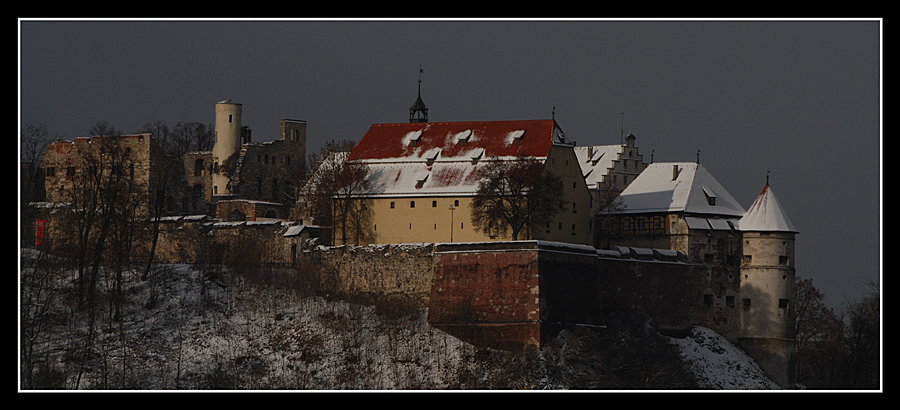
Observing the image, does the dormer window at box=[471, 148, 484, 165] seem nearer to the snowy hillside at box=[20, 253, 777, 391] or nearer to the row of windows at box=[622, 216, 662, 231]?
the row of windows at box=[622, 216, 662, 231]

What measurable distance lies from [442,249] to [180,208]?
19.1 metres

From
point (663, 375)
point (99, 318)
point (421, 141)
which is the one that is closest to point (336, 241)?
point (421, 141)

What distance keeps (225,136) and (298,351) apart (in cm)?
2445

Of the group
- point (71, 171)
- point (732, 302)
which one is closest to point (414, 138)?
point (732, 302)

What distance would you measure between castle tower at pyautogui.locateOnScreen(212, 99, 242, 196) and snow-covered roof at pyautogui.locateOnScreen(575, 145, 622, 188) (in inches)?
766

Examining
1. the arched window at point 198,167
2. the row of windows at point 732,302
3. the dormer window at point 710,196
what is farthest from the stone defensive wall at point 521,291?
the arched window at point 198,167

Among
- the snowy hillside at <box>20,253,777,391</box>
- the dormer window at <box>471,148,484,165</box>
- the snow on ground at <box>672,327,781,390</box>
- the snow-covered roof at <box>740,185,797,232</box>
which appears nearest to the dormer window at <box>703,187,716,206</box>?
the snow-covered roof at <box>740,185,797,232</box>

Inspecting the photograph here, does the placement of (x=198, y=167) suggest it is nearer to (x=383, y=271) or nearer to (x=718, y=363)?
(x=383, y=271)

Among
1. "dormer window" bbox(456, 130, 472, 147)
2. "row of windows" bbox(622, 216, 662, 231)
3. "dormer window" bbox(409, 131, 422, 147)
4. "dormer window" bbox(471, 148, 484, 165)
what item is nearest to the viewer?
"dormer window" bbox(471, 148, 484, 165)

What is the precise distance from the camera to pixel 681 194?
8756 centimetres

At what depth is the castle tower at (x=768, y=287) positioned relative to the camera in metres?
85.0

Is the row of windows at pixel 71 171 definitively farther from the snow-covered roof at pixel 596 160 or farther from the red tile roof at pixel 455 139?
the snow-covered roof at pixel 596 160

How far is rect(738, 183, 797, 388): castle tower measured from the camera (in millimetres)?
85000

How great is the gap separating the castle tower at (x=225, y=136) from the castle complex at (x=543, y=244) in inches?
266
